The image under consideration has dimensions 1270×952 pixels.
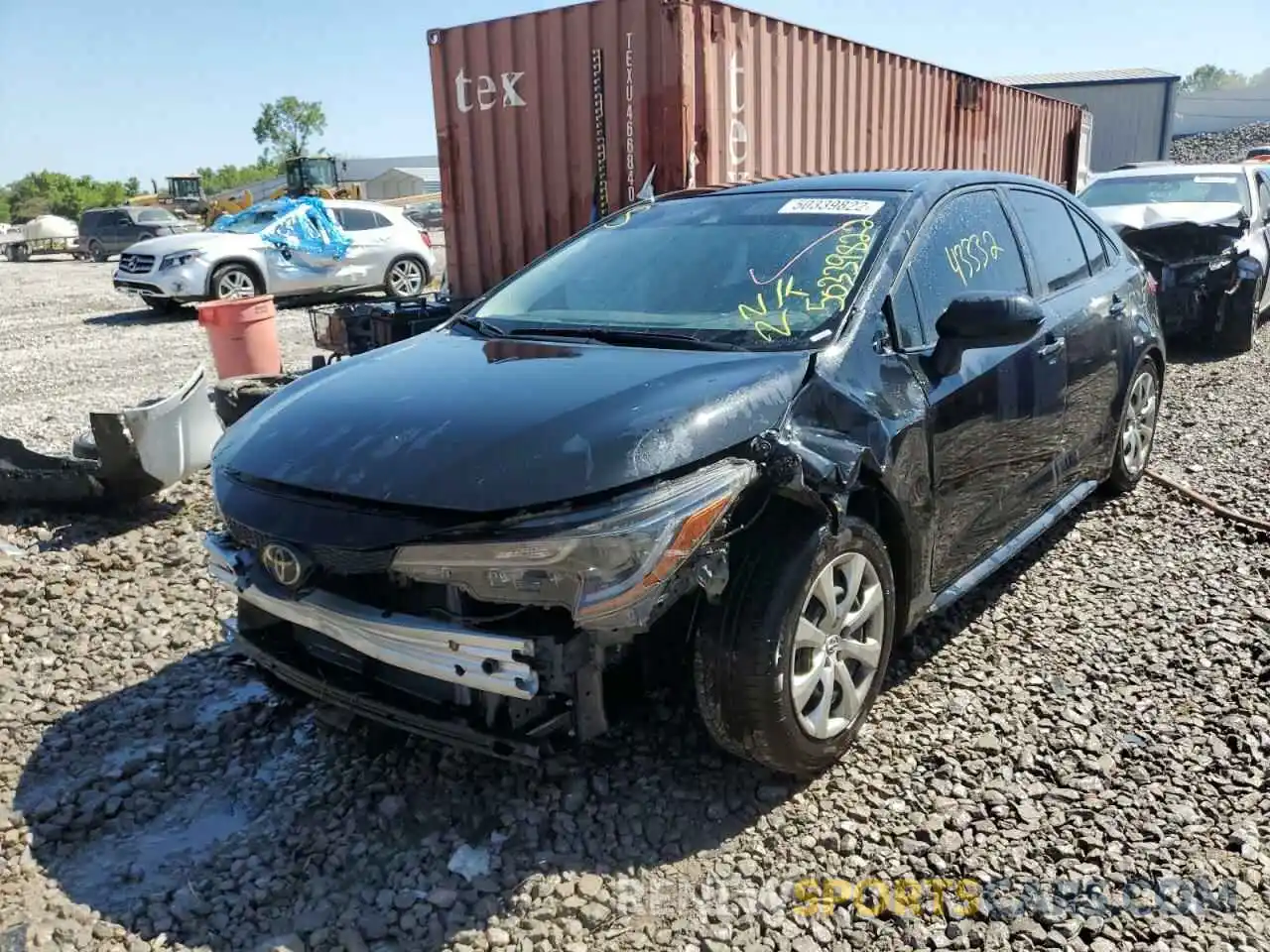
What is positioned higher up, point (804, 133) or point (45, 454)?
point (804, 133)

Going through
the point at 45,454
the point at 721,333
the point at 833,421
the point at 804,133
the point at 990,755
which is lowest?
the point at 990,755

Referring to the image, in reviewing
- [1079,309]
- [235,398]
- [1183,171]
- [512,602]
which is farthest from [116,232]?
[512,602]

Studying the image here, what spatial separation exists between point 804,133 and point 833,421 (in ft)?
20.7

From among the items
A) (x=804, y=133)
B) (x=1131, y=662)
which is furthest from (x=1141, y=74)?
(x=1131, y=662)

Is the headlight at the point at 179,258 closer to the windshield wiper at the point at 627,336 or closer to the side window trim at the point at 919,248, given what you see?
the windshield wiper at the point at 627,336

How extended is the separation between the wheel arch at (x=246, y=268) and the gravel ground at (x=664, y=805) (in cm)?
1029

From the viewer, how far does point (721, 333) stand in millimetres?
3031

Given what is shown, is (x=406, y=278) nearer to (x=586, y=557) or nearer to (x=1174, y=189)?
(x=1174, y=189)

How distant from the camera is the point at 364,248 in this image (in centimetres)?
1464

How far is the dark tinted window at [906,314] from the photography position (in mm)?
3068

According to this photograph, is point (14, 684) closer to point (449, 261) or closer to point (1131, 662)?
point (1131, 662)

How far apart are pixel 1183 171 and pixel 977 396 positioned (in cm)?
868

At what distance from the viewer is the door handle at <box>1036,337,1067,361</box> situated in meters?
3.68

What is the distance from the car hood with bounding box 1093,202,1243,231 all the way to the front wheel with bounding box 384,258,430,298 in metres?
9.48
